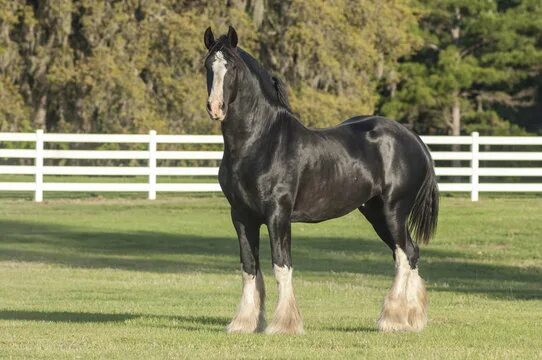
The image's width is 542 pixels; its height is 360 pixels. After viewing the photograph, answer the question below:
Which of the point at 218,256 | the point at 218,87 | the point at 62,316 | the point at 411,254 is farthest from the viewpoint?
the point at 218,256

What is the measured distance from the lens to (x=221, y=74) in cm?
998

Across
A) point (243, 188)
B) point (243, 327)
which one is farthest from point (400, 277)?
point (243, 188)

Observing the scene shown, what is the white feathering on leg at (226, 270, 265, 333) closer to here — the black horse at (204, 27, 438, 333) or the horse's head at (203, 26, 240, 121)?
the black horse at (204, 27, 438, 333)

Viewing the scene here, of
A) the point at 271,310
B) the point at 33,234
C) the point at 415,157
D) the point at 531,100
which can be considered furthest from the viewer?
the point at 531,100

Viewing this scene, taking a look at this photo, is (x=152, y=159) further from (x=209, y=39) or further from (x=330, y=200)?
(x=209, y=39)

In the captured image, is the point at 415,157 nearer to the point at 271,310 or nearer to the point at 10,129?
the point at 271,310

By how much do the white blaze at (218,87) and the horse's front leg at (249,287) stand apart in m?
1.01

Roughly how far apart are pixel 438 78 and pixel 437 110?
2.42 meters

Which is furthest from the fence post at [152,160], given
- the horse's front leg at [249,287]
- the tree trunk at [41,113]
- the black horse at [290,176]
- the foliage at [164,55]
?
the horse's front leg at [249,287]

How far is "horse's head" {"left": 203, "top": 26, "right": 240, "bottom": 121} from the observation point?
987cm

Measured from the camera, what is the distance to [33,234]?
2398 cm

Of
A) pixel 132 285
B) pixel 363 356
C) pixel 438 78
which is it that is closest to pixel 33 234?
pixel 132 285

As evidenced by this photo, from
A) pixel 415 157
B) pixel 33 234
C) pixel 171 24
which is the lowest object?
pixel 33 234

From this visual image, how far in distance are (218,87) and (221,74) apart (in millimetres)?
112
